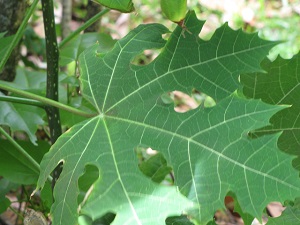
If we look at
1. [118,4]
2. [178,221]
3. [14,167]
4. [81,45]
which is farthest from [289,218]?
[81,45]

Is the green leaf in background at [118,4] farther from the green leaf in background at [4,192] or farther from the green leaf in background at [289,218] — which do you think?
the green leaf in background at [4,192]

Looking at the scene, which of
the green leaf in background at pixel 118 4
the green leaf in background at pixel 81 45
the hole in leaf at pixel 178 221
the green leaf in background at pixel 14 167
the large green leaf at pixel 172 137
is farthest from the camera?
the green leaf in background at pixel 81 45

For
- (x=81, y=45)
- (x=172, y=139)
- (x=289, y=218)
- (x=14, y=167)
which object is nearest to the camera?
(x=172, y=139)

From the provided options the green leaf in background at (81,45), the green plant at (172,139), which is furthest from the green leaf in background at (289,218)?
the green leaf in background at (81,45)

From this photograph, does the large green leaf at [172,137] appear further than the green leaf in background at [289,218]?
No

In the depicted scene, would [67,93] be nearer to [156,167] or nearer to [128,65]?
[156,167]

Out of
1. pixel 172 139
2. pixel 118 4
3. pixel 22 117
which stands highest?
pixel 118 4

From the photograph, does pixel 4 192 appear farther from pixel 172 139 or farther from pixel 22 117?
pixel 172 139
